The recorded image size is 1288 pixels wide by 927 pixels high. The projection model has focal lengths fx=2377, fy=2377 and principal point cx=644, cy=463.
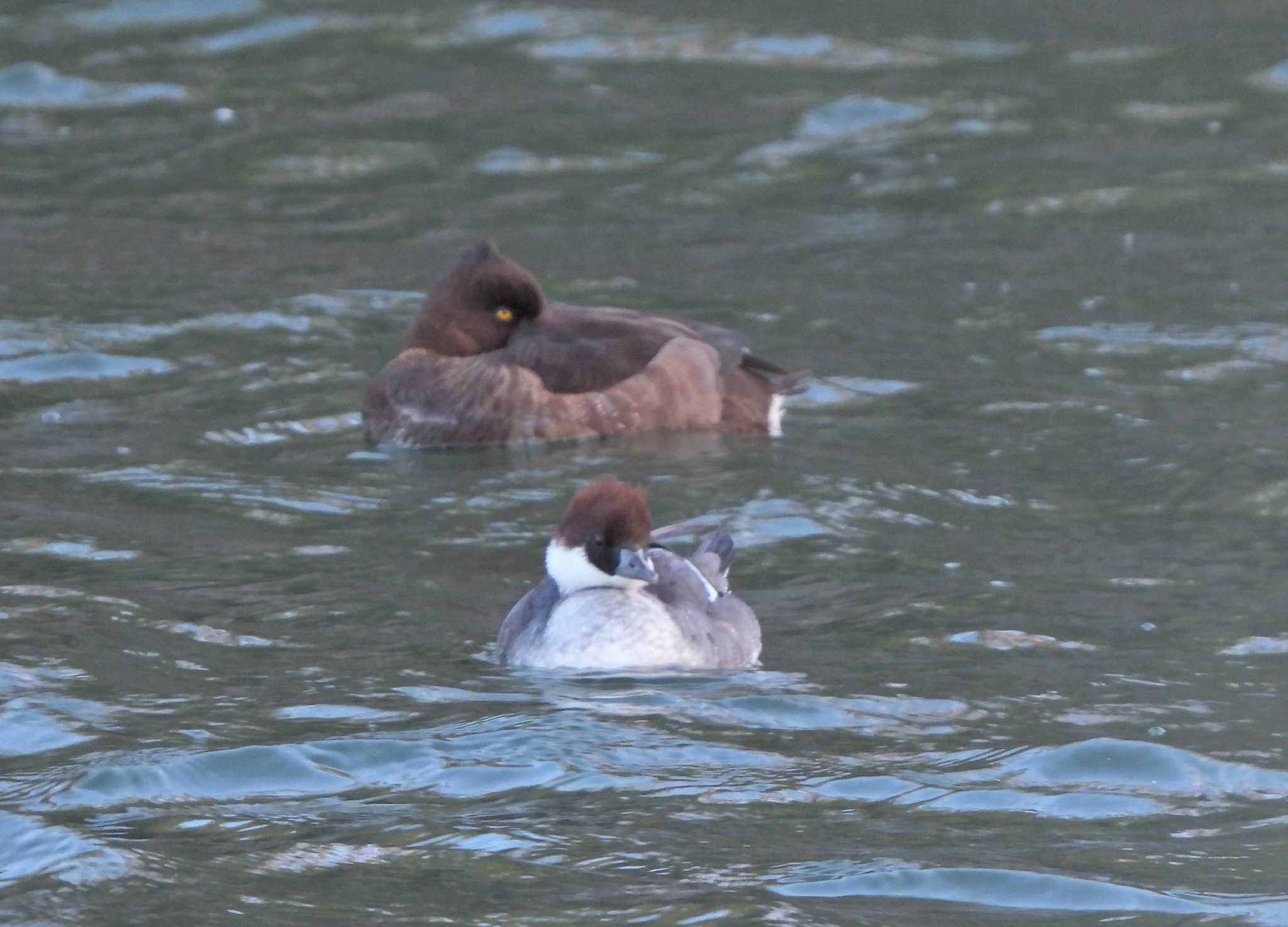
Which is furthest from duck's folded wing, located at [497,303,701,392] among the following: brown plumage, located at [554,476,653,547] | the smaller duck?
brown plumage, located at [554,476,653,547]

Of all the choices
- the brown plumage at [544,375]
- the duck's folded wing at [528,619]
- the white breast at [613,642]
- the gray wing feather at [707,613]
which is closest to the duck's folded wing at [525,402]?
the brown plumage at [544,375]

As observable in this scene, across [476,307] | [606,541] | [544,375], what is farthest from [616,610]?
[476,307]

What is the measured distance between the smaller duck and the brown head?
3.80 m

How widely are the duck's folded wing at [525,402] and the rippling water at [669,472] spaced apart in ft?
0.81

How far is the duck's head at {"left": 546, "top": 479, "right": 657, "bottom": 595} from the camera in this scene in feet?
27.2

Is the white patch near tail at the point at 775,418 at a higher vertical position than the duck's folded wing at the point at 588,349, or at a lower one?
lower

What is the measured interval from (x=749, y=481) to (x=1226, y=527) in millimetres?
2208

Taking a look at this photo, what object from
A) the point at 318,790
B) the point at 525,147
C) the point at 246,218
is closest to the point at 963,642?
the point at 318,790

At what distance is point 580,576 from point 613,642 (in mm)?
317

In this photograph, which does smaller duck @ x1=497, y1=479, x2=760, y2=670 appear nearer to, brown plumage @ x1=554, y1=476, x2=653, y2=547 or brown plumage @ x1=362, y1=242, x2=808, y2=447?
brown plumage @ x1=554, y1=476, x2=653, y2=547

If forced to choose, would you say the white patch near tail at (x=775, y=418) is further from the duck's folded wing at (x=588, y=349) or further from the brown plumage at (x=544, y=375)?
the duck's folded wing at (x=588, y=349)

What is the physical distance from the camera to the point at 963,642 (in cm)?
862

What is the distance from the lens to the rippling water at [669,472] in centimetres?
661

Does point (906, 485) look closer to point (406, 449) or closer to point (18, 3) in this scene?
point (406, 449)
